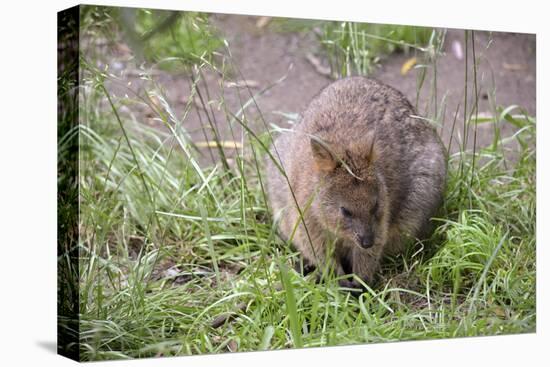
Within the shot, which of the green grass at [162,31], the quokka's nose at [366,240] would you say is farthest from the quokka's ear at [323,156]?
the green grass at [162,31]

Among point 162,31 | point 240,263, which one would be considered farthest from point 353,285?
point 162,31

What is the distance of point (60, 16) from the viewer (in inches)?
201

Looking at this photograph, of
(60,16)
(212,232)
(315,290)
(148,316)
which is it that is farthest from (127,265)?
(60,16)

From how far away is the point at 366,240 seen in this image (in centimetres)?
555

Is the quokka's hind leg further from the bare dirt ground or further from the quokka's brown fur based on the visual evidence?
the bare dirt ground

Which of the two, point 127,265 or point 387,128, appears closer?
point 127,265

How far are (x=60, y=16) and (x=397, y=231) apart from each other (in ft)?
9.50

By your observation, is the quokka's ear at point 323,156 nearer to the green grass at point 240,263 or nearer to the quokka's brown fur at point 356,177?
the quokka's brown fur at point 356,177

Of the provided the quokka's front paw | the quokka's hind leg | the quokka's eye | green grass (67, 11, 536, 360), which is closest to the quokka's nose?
the quokka's eye

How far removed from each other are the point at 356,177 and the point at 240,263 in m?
1.03

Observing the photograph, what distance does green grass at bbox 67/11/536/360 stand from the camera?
5184 millimetres

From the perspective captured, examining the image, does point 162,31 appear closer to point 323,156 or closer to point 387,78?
point 323,156

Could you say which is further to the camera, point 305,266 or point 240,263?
point 305,266

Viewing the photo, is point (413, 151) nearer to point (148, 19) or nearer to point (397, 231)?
point (397, 231)
